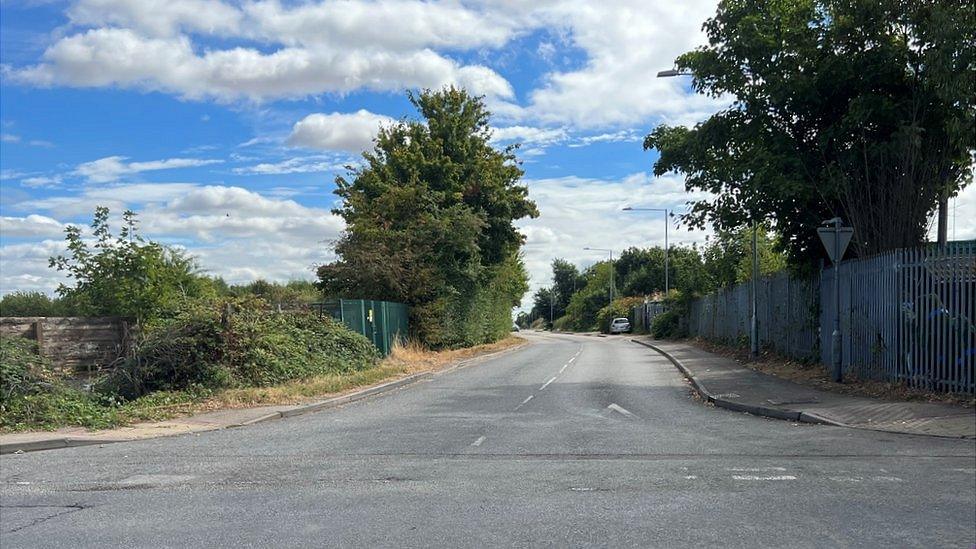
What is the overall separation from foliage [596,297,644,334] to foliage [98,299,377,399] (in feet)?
176

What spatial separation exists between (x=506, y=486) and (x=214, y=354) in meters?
11.4

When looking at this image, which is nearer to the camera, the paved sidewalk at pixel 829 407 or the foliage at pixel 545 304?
the paved sidewalk at pixel 829 407

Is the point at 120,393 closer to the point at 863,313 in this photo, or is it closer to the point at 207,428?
the point at 207,428

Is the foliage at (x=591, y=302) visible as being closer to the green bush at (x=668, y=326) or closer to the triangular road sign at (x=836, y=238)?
the green bush at (x=668, y=326)

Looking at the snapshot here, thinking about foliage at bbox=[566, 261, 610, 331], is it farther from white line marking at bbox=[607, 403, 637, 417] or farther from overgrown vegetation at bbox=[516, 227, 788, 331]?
white line marking at bbox=[607, 403, 637, 417]

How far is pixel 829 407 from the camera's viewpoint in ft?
45.6

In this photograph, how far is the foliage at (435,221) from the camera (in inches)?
1184

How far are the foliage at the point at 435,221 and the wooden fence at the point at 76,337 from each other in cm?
1123

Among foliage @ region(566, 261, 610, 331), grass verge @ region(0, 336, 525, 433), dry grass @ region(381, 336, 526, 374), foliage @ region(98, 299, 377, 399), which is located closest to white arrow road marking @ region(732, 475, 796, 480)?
grass verge @ region(0, 336, 525, 433)

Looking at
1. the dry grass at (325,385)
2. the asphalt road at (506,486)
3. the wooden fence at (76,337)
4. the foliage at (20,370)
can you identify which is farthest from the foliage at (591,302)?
the asphalt road at (506,486)

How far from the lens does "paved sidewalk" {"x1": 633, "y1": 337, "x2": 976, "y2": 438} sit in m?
11.6

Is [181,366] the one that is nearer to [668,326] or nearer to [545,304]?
[668,326]

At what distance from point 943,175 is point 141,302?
18.1m

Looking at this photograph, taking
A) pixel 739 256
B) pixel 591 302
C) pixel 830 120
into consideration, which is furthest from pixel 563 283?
pixel 830 120
